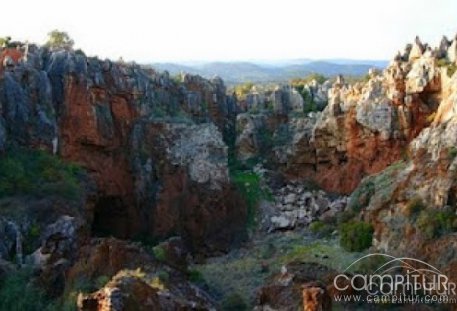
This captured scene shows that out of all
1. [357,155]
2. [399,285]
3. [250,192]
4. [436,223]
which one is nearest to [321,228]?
[250,192]

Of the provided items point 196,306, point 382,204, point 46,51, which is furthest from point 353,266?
point 46,51

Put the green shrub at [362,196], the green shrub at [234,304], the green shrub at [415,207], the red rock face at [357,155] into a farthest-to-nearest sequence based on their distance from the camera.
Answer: the red rock face at [357,155] → the green shrub at [362,196] → the green shrub at [415,207] → the green shrub at [234,304]

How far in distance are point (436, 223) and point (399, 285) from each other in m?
5.20

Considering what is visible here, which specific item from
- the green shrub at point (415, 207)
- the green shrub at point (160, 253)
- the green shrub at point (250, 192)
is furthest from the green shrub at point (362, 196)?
the green shrub at point (160, 253)

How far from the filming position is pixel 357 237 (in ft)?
109

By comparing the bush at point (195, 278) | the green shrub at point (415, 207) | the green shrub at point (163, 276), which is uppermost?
the green shrub at point (415, 207)

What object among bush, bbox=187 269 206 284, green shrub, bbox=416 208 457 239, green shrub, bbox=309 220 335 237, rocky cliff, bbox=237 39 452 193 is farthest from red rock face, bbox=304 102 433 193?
bush, bbox=187 269 206 284

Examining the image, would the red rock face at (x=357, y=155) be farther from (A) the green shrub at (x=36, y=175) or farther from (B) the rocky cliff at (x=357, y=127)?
(A) the green shrub at (x=36, y=175)

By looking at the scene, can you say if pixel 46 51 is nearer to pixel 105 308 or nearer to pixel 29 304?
pixel 29 304

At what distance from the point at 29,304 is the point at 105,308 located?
18.6 ft

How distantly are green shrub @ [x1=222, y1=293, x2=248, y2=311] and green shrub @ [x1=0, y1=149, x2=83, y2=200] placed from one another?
10.3 meters

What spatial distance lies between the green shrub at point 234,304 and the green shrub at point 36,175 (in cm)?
1031

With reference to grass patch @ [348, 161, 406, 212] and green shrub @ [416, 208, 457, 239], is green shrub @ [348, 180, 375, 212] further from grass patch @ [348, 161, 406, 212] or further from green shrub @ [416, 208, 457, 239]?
green shrub @ [416, 208, 457, 239]

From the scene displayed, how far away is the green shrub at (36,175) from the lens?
31156 mm
